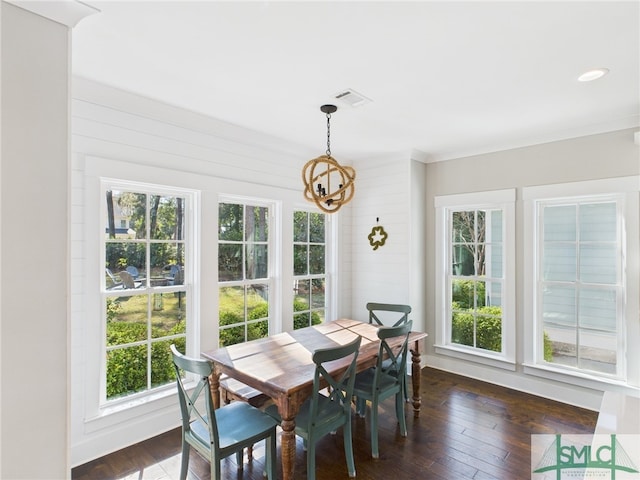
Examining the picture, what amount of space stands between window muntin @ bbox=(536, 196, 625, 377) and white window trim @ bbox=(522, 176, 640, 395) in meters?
0.07

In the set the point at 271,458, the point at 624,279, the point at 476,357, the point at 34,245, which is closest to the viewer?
the point at 34,245

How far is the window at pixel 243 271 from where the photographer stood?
3385 millimetres

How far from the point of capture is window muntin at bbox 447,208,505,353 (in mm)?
3941

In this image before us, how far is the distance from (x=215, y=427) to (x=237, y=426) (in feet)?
0.80

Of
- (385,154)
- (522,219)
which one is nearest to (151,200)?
(385,154)

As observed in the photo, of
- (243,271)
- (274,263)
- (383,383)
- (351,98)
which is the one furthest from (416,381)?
(351,98)

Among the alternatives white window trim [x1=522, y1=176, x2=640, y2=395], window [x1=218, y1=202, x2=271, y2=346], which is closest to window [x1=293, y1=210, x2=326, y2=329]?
window [x1=218, y1=202, x2=271, y2=346]

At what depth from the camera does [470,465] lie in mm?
2438

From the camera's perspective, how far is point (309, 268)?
4.30 metres

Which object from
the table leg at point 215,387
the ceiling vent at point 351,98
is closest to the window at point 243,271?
the table leg at point 215,387

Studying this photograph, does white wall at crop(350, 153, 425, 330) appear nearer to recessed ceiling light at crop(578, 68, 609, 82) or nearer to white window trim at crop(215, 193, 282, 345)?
white window trim at crop(215, 193, 282, 345)

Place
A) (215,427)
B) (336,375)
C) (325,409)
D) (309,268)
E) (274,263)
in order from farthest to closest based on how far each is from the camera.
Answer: (309,268) < (274,263) < (336,375) < (325,409) < (215,427)

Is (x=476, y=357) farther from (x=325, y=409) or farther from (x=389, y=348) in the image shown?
(x=325, y=409)

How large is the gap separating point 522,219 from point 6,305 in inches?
165
